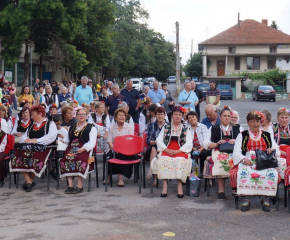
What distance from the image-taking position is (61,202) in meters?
7.39

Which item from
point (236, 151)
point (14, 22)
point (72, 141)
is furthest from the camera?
point (14, 22)

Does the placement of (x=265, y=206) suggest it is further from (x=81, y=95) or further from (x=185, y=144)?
(x=81, y=95)

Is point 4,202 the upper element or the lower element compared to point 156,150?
lower

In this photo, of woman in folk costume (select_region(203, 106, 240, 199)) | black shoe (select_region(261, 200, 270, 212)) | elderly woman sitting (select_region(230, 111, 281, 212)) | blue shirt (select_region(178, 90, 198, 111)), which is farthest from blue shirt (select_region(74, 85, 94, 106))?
black shoe (select_region(261, 200, 270, 212))

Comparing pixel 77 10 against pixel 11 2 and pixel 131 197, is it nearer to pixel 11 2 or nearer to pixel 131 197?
pixel 11 2

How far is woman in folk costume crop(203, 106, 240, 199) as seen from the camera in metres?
7.61

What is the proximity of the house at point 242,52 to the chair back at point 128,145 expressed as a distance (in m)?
57.9

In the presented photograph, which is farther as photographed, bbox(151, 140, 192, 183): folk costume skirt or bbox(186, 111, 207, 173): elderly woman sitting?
bbox(186, 111, 207, 173): elderly woman sitting

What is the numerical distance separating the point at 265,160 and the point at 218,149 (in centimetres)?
116

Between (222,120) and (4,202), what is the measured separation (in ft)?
12.6

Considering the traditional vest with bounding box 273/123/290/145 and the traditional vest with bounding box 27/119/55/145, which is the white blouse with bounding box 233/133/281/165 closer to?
the traditional vest with bounding box 273/123/290/145

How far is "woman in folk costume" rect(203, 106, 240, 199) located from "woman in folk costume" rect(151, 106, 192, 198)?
340 mm

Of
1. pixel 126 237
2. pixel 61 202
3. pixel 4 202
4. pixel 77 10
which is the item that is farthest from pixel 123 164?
pixel 77 10

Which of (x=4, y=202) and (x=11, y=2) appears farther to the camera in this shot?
(x=11, y=2)
